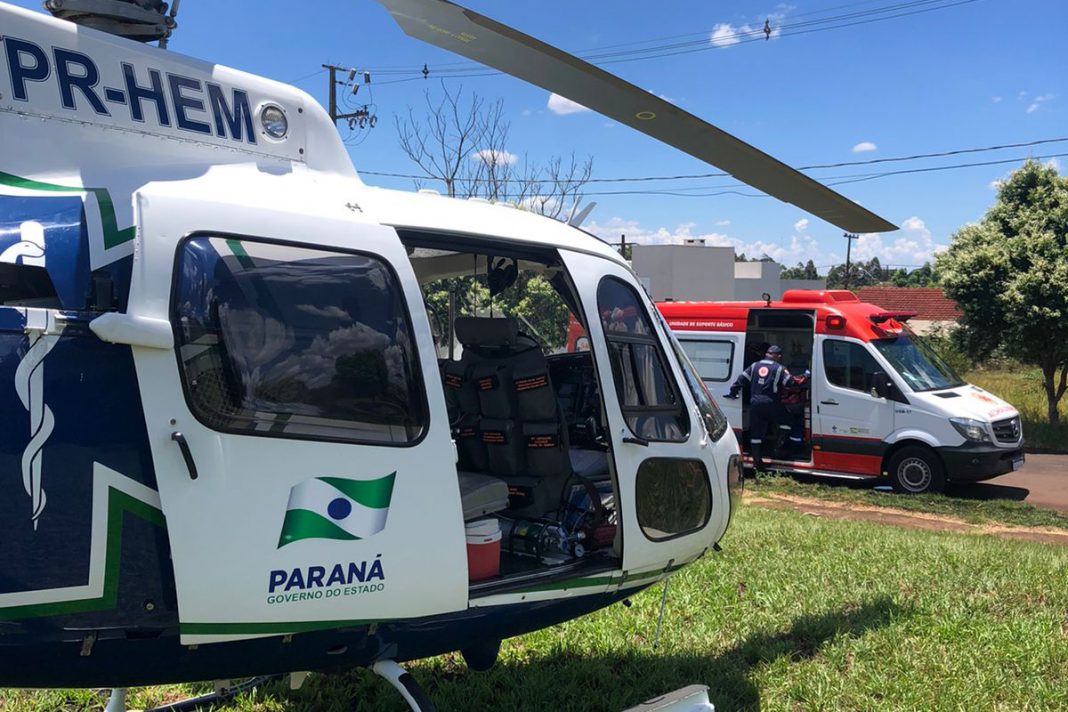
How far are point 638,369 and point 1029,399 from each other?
19.1 m

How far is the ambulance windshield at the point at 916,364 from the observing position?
1084 cm

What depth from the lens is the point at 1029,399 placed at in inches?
762

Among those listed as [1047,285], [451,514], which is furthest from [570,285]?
[1047,285]

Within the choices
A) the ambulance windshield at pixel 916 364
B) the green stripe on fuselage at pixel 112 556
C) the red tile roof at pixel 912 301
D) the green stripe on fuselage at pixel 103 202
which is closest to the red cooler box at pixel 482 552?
the green stripe on fuselage at pixel 112 556

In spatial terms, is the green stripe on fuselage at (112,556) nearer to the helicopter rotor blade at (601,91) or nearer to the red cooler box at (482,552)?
the red cooler box at (482,552)

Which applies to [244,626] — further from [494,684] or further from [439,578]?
[494,684]

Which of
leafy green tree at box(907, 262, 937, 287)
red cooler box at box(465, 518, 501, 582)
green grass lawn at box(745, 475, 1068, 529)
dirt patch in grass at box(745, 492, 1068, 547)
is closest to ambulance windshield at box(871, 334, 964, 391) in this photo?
green grass lawn at box(745, 475, 1068, 529)

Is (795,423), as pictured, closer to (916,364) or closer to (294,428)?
(916,364)

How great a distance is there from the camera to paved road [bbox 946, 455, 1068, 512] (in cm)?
1068

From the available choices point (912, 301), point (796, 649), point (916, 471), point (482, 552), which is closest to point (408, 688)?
point (482, 552)

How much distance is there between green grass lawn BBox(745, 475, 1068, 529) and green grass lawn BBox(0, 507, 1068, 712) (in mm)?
3639

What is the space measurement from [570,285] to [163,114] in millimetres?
1819

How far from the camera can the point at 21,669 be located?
2398 millimetres

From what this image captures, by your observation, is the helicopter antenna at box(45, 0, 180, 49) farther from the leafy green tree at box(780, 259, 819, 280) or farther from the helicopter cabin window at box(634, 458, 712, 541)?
the leafy green tree at box(780, 259, 819, 280)
